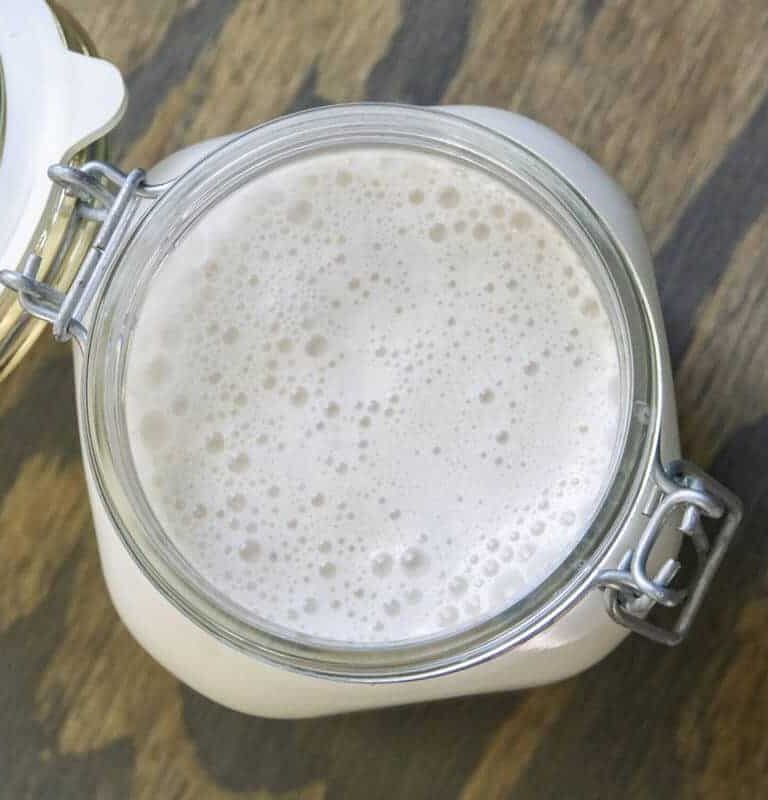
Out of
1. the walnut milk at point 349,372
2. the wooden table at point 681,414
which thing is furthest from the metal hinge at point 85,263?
the wooden table at point 681,414

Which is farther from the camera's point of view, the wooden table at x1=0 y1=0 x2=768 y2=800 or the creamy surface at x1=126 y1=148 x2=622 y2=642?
the wooden table at x1=0 y1=0 x2=768 y2=800

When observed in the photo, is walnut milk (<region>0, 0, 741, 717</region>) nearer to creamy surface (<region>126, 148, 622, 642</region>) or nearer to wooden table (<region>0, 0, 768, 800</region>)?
creamy surface (<region>126, 148, 622, 642</region>)

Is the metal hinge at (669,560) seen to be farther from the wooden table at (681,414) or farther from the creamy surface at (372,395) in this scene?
the wooden table at (681,414)

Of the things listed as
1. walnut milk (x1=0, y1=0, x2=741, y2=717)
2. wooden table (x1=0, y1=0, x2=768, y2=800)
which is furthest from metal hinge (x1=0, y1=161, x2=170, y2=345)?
wooden table (x1=0, y1=0, x2=768, y2=800)

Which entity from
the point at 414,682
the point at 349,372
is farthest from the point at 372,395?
the point at 414,682

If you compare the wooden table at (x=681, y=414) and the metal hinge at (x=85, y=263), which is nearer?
the metal hinge at (x=85, y=263)
